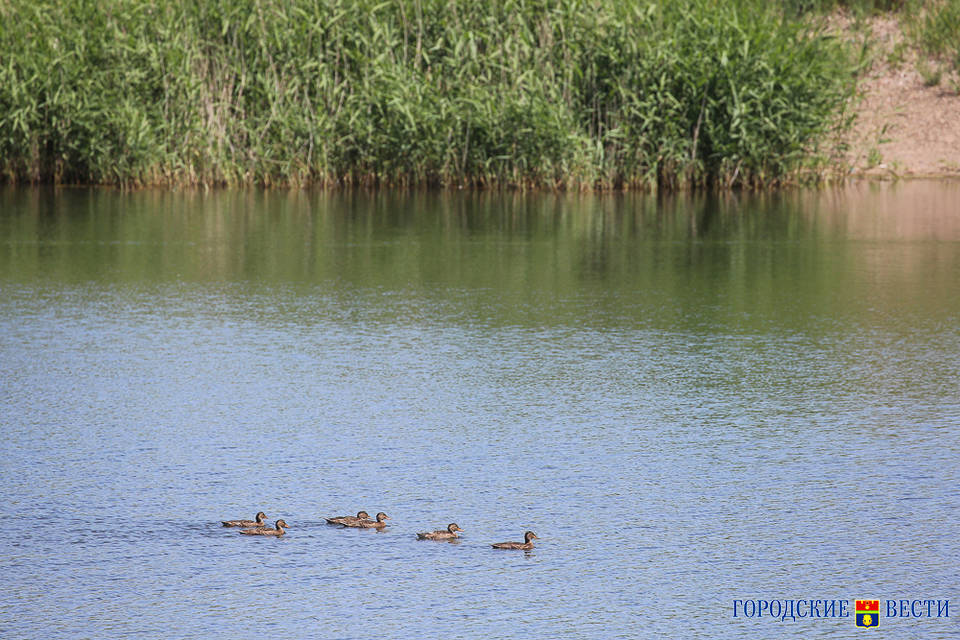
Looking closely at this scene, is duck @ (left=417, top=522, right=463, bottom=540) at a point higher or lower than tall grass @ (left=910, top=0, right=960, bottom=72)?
lower

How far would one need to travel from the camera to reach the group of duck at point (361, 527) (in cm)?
444

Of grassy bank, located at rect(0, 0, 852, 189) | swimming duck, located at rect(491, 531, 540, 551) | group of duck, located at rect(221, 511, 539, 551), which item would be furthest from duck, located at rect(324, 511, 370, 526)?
grassy bank, located at rect(0, 0, 852, 189)

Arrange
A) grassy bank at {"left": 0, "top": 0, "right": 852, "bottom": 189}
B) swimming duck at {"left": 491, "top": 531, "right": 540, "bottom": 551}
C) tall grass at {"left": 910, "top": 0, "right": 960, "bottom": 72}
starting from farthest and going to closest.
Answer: tall grass at {"left": 910, "top": 0, "right": 960, "bottom": 72}
grassy bank at {"left": 0, "top": 0, "right": 852, "bottom": 189}
swimming duck at {"left": 491, "top": 531, "right": 540, "bottom": 551}

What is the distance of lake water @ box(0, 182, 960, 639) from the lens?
4.12 metres

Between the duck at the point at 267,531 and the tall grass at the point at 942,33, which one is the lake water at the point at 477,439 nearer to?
the duck at the point at 267,531

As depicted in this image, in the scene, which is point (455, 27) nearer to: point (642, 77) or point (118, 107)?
point (642, 77)

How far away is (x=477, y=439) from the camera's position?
5719mm

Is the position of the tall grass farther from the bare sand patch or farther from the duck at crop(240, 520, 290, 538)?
the duck at crop(240, 520, 290, 538)

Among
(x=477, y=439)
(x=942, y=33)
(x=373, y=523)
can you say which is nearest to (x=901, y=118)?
(x=942, y=33)

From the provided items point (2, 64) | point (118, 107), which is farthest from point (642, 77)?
point (2, 64)

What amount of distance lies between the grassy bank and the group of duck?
12286 mm

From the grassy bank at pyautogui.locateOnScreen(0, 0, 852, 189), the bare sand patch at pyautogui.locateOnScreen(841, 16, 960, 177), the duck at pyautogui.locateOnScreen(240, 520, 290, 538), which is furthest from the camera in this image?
the bare sand patch at pyautogui.locateOnScreen(841, 16, 960, 177)

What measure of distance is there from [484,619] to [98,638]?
1.02 m

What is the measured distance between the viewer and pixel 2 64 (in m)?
17.4
